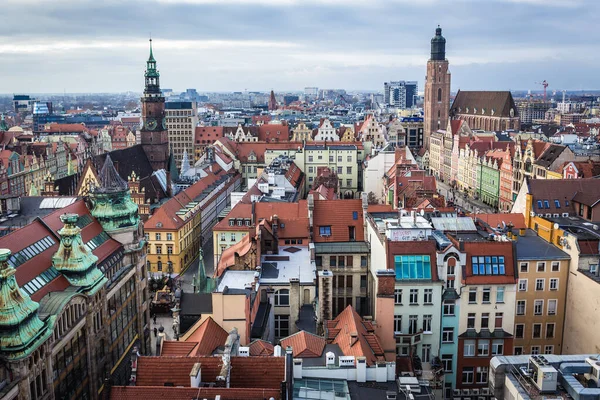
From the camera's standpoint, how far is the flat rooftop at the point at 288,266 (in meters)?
57.8

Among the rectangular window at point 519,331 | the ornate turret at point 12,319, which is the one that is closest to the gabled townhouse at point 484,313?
the rectangular window at point 519,331

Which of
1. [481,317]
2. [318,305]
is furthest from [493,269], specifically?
[318,305]

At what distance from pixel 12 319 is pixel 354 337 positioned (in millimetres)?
22785

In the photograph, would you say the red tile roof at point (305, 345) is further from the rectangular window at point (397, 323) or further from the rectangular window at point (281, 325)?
the rectangular window at point (281, 325)

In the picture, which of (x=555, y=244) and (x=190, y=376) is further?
(x=555, y=244)

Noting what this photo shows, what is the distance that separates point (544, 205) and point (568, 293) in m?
20.5

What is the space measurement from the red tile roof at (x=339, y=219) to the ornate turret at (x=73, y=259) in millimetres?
27718

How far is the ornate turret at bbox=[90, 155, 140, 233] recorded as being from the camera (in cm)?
6338

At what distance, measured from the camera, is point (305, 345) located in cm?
4422

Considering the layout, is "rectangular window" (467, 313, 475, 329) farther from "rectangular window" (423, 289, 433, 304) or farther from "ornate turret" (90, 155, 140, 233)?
"ornate turret" (90, 155, 140, 233)

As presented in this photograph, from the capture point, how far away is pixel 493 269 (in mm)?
53469

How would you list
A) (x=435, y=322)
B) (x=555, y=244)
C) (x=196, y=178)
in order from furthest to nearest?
(x=196, y=178), (x=555, y=244), (x=435, y=322)

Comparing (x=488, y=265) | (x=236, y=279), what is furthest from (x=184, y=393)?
(x=488, y=265)

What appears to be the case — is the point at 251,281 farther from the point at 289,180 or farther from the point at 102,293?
the point at 289,180
